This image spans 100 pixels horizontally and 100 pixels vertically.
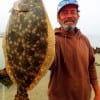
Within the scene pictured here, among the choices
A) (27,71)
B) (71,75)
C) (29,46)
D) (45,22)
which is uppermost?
(45,22)

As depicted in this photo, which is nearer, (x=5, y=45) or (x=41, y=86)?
(x=5, y=45)

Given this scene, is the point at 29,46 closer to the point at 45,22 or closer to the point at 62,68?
the point at 45,22

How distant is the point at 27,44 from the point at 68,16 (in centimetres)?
123

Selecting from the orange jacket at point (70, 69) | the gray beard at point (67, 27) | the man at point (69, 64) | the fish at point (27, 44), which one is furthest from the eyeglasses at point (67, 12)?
the fish at point (27, 44)

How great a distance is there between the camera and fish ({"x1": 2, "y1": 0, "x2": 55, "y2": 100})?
9.14 feet

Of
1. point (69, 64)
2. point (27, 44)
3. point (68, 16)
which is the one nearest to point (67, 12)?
point (68, 16)

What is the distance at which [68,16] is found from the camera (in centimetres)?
391

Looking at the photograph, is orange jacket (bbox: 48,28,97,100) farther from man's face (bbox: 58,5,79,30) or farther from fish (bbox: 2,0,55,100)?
fish (bbox: 2,0,55,100)

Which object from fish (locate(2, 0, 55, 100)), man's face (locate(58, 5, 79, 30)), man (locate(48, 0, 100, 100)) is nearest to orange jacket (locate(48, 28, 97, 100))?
man (locate(48, 0, 100, 100))

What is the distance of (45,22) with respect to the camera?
278cm

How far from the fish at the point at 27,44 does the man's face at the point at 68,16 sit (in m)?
1.05

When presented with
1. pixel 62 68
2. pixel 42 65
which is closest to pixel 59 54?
pixel 62 68

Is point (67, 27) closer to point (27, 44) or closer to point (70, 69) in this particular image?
point (70, 69)

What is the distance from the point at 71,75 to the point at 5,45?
149 centimetres
